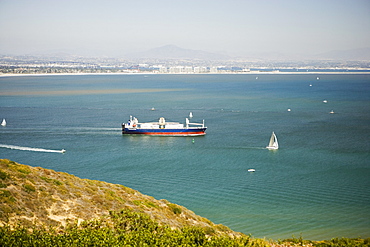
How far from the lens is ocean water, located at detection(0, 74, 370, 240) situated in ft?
73.1

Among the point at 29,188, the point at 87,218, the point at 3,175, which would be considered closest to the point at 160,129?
the point at 3,175

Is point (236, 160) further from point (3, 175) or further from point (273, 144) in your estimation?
point (3, 175)

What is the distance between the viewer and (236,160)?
112 feet

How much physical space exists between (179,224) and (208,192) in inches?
429

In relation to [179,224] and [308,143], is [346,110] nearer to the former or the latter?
[308,143]

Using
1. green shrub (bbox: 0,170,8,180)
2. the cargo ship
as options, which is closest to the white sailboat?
the cargo ship

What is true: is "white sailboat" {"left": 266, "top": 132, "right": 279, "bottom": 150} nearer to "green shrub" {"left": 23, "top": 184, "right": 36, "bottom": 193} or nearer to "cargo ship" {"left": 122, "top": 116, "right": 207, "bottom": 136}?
"cargo ship" {"left": 122, "top": 116, "right": 207, "bottom": 136}

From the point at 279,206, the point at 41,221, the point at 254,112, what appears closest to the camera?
the point at 41,221

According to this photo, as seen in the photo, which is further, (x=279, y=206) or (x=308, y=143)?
(x=308, y=143)

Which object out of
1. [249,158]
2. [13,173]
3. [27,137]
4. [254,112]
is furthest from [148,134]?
[13,173]

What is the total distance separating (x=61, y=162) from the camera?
111ft

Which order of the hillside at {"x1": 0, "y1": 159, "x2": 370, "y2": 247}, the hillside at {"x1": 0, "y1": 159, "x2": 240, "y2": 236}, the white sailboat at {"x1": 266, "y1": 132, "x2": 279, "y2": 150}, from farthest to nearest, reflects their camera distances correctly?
the white sailboat at {"x1": 266, "y1": 132, "x2": 279, "y2": 150}
the hillside at {"x1": 0, "y1": 159, "x2": 240, "y2": 236}
the hillside at {"x1": 0, "y1": 159, "x2": 370, "y2": 247}

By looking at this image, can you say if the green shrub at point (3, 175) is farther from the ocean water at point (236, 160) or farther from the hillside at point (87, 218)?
the ocean water at point (236, 160)

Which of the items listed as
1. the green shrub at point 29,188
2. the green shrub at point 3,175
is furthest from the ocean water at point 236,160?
the green shrub at point 3,175
